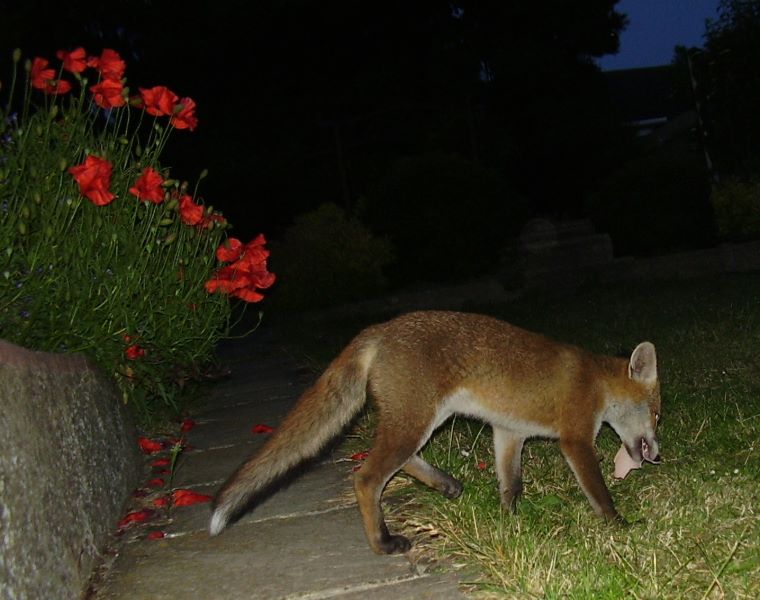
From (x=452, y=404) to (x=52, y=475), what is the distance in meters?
1.60

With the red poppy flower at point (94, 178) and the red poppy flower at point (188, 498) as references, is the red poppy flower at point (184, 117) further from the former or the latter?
the red poppy flower at point (188, 498)

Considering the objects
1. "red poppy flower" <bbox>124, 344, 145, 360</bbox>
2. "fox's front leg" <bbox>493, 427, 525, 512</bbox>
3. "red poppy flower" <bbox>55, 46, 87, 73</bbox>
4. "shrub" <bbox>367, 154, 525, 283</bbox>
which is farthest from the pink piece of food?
"shrub" <bbox>367, 154, 525, 283</bbox>

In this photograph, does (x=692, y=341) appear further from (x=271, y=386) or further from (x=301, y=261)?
(x=301, y=261)

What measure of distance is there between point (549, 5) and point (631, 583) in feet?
70.0

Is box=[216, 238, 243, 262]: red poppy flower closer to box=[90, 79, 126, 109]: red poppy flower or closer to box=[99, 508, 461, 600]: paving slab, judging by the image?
box=[90, 79, 126, 109]: red poppy flower

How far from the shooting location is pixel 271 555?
3.03m

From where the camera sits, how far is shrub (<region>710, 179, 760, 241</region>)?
13906 mm

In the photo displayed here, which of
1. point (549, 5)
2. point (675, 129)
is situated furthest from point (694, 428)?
point (675, 129)

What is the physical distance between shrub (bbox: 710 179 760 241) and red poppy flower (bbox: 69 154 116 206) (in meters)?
12.6

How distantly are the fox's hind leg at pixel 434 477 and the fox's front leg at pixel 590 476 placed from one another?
0.52 meters

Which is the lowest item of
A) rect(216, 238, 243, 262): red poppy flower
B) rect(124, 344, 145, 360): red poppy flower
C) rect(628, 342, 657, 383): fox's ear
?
rect(628, 342, 657, 383): fox's ear

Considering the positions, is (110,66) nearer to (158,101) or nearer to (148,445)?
(158,101)

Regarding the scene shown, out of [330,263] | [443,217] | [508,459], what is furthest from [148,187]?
[330,263]

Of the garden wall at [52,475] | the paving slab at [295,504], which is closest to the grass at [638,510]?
the paving slab at [295,504]
